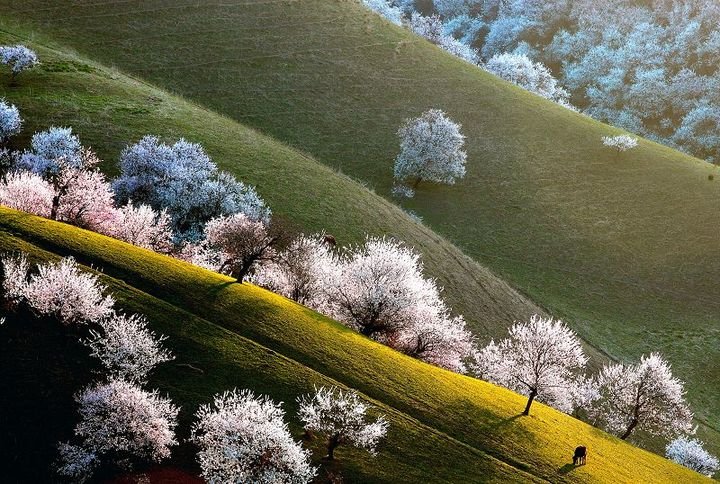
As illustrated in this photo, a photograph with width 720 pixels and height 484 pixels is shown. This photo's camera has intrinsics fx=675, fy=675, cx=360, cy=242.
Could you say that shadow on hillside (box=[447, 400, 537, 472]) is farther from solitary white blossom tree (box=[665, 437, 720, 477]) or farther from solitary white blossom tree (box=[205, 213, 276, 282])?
solitary white blossom tree (box=[665, 437, 720, 477])

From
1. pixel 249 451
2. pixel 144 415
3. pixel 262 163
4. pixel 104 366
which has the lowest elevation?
pixel 144 415

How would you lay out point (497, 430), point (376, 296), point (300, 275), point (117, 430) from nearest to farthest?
point (117, 430) < point (497, 430) < point (376, 296) < point (300, 275)

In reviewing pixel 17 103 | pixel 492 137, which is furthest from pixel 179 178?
pixel 492 137

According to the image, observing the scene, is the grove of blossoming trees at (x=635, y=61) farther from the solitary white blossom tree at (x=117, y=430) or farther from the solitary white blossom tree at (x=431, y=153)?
the solitary white blossom tree at (x=117, y=430)

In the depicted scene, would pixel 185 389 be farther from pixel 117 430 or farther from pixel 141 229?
pixel 141 229

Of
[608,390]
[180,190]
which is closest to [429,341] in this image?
[608,390]

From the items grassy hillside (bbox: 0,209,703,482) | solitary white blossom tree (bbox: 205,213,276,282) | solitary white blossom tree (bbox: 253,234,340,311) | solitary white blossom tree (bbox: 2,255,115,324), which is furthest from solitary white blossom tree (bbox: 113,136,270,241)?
solitary white blossom tree (bbox: 2,255,115,324)

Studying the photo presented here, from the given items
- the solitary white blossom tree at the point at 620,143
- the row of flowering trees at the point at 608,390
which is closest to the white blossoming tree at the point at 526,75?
the solitary white blossom tree at the point at 620,143

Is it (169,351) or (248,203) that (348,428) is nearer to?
(169,351)
